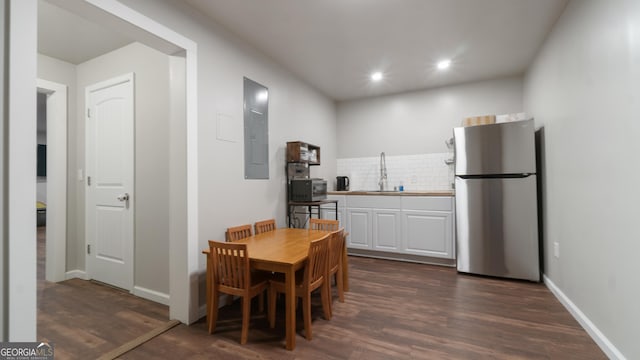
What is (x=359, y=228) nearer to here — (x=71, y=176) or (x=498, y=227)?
(x=498, y=227)

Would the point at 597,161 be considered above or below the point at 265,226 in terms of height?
above

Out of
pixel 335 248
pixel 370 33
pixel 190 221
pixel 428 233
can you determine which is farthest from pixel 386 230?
pixel 190 221

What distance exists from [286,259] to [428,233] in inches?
95.7

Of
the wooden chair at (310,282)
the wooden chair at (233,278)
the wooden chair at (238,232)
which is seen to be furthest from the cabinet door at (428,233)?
the wooden chair at (233,278)

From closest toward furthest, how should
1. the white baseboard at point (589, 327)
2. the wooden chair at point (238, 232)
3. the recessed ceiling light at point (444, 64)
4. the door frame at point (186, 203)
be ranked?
the white baseboard at point (589, 327), the door frame at point (186, 203), the wooden chair at point (238, 232), the recessed ceiling light at point (444, 64)

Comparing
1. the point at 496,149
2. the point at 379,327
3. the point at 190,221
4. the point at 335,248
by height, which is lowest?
the point at 379,327

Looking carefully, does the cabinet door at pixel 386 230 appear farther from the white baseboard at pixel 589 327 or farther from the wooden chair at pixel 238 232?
the wooden chair at pixel 238 232

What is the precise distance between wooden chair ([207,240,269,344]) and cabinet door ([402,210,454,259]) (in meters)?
2.31

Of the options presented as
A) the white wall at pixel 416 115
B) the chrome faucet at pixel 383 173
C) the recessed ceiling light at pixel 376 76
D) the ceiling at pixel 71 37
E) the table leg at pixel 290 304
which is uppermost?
the recessed ceiling light at pixel 376 76

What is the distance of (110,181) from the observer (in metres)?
2.93

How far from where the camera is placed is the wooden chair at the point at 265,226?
9.29 feet

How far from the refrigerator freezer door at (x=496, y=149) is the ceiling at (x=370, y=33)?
2.88 feet

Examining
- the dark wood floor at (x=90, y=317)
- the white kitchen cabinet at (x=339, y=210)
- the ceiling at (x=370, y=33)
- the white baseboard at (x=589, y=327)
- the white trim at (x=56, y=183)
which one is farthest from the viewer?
the white kitchen cabinet at (x=339, y=210)

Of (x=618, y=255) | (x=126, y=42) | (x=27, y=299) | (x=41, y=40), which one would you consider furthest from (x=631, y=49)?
(x=41, y=40)
